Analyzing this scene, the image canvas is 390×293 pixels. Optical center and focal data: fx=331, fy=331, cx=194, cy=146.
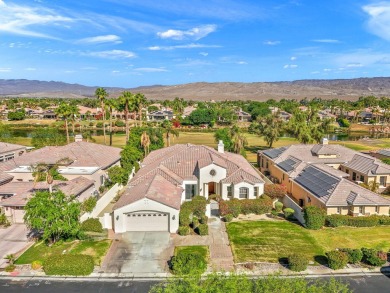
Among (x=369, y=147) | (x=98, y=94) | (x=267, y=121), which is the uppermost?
(x=98, y=94)

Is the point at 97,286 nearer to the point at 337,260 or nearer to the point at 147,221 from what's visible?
the point at 147,221

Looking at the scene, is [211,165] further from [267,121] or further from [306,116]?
[306,116]

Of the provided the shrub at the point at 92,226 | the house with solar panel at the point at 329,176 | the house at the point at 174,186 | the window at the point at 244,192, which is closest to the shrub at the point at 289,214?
the house with solar panel at the point at 329,176

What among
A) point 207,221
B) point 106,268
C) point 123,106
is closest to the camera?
point 106,268

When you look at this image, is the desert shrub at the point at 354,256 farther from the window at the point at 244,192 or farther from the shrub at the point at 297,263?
the window at the point at 244,192

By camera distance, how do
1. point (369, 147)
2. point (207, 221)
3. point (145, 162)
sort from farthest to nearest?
point (369, 147) < point (145, 162) < point (207, 221)

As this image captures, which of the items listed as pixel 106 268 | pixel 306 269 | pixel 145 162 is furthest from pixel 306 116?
pixel 106 268
